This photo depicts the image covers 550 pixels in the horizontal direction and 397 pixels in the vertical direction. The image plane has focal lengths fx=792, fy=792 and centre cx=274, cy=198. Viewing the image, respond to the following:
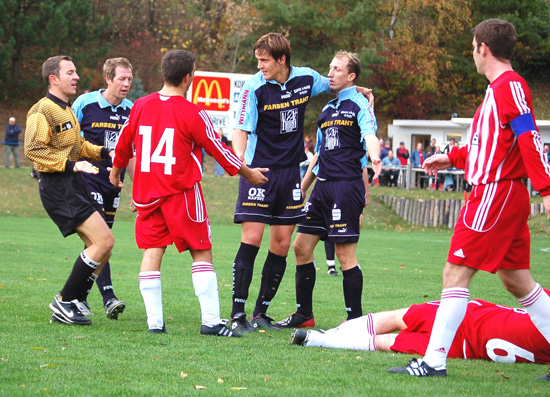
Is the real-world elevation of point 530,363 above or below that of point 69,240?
above

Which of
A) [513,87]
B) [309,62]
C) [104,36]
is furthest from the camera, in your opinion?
[104,36]

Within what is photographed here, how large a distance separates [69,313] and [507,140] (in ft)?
13.0

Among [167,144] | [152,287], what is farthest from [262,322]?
[167,144]

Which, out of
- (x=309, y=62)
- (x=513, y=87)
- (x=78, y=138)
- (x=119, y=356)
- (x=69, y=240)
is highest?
(x=309, y=62)

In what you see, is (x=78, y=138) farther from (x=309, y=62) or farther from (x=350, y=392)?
(x=309, y=62)

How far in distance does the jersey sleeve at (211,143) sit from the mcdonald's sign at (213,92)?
2473cm

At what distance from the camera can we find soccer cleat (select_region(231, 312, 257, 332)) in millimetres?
Answer: 6969

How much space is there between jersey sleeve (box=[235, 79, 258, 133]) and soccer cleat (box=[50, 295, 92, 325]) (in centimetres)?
216

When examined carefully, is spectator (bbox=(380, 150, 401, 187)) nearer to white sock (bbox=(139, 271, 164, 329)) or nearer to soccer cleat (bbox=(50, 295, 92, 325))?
soccer cleat (bbox=(50, 295, 92, 325))

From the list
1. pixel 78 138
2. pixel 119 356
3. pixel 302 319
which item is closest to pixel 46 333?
pixel 119 356

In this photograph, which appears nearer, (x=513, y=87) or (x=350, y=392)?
(x=350, y=392)

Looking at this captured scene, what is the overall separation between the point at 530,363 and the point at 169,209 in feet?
9.84

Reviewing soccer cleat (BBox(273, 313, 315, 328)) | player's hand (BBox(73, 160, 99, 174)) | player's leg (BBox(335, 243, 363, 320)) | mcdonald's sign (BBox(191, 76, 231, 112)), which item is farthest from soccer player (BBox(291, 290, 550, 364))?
mcdonald's sign (BBox(191, 76, 231, 112))

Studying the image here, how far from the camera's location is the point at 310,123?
49.9m
